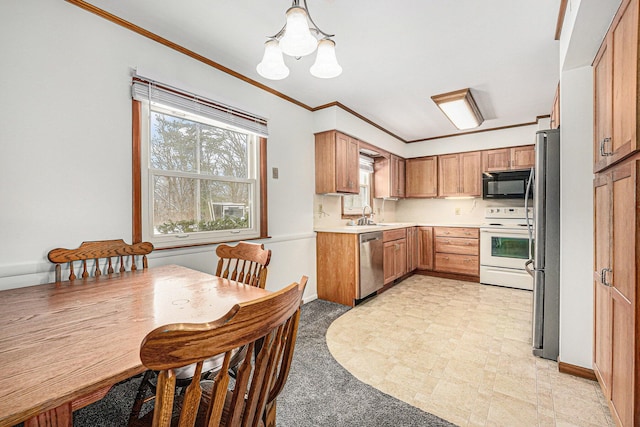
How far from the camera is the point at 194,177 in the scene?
247cm

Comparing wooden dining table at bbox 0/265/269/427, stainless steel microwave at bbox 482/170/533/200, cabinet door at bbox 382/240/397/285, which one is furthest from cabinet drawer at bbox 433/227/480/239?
wooden dining table at bbox 0/265/269/427

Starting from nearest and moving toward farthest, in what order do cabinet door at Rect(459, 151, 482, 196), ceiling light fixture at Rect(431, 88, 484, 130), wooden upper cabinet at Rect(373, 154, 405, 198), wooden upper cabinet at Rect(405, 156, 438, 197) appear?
ceiling light fixture at Rect(431, 88, 484, 130)
cabinet door at Rect(459, 151, 482, 196)
wooden upper cabinet at Rect(373, 154, 405, 198)
wooden upper cabinet at Rect(405, 156, 438, 197)

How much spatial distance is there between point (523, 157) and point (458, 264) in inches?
75.9

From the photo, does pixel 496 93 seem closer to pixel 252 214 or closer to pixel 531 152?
pixel 531 152

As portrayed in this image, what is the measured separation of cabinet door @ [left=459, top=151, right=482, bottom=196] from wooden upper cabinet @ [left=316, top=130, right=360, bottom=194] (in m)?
2.27

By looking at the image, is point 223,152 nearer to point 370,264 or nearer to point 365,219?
point 370,264

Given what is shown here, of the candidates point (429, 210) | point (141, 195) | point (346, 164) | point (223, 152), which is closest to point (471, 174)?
point (429, 210)

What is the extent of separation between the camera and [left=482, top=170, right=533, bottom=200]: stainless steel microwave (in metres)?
4.29

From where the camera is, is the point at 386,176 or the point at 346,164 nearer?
the point at 346,164

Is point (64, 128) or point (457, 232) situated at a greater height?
point (64, 128)

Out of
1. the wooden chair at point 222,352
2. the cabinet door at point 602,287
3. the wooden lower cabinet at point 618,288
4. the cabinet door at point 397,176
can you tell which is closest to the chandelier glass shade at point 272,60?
the wooden chair at point 222,352

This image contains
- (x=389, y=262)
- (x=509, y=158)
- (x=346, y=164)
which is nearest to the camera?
(x=346, y=164)

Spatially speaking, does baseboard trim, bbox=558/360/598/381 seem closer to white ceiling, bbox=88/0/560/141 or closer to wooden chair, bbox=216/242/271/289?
wooden chair, bbox=216/242/271/289

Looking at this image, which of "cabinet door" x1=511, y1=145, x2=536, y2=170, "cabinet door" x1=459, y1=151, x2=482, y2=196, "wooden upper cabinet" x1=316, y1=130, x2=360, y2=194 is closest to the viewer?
"wooden upper cabinet" x1=316, y1=130, x2=360, y2=194
